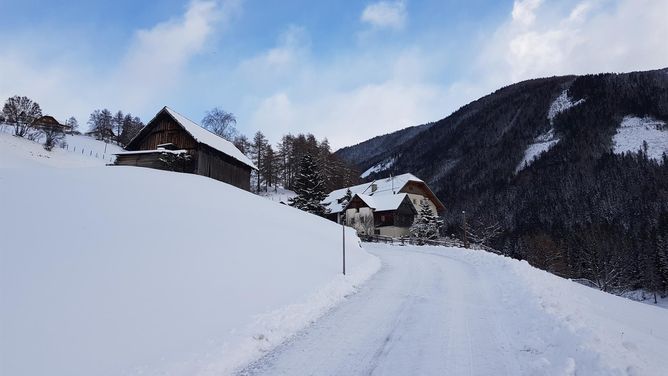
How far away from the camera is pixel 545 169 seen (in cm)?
13100

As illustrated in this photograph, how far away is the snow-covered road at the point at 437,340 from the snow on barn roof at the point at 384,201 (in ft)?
173

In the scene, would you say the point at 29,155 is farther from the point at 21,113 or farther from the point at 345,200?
the point at 345,200

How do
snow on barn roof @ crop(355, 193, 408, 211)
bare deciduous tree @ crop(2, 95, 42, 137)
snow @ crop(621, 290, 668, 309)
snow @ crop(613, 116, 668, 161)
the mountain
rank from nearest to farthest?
bare deciduous tree @ crop(2, 95, 42, 137), snow on barn roof @ crop(355, 193, 408, 211), snow @ crop(621, 290, 668, 309), the mountain, snow @ crop(613, 116, 668, 161)

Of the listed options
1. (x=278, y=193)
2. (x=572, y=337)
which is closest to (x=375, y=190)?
(x=278, y=193)

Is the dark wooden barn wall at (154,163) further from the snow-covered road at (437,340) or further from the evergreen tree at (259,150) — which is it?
the evergreen tree at (259,150)

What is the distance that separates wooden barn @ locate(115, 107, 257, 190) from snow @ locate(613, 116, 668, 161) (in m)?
140

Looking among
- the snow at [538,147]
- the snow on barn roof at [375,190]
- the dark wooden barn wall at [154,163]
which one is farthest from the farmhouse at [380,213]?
the snow at [538,147]

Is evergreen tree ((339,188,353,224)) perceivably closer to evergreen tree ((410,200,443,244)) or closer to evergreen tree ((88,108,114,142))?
evergreen tree ((410,200,443,244))

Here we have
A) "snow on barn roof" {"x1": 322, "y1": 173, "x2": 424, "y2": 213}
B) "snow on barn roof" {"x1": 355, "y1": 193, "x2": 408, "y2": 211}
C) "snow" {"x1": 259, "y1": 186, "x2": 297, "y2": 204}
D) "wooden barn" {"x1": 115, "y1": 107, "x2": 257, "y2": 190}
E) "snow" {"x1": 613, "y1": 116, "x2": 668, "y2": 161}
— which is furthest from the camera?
"snow" {"x1": 613, "y1": 116, "x2": 668, "y2": 161}

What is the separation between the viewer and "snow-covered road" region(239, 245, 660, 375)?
603cm

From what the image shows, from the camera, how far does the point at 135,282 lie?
7.88m

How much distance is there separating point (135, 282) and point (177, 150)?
27.7m

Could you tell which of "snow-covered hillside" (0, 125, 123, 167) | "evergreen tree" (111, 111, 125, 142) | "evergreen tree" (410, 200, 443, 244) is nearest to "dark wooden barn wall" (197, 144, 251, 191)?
"snow-covered hillside" (0, 125, 123, 167)

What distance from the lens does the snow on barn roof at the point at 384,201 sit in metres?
65.1
